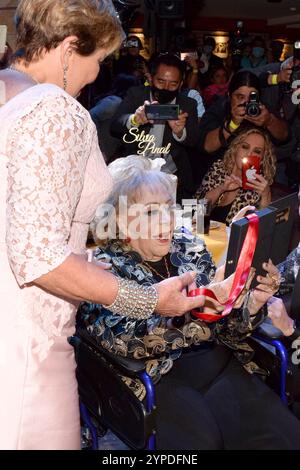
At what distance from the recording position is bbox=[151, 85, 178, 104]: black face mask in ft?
12.9

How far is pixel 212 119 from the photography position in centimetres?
415

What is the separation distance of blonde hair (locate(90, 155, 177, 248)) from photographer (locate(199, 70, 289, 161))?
5.88 feet

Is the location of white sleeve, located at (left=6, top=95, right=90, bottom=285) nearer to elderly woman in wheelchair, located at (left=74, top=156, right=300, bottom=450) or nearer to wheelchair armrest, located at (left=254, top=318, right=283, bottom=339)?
elderly woman in wheelchair, located at (left=74, top=156, right=300, bottom=450)

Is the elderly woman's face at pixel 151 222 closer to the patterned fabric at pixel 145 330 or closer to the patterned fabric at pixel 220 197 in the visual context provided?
the patterned fabric at pixel 145 330

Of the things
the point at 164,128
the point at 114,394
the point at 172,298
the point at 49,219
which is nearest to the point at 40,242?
the point at 49,219

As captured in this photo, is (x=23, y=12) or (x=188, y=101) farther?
(x=188, y=101)

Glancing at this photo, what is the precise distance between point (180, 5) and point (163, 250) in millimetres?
3553

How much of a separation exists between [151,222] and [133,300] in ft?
2.75

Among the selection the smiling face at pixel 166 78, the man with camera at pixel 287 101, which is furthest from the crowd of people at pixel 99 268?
the man with camera at pixel 287 101

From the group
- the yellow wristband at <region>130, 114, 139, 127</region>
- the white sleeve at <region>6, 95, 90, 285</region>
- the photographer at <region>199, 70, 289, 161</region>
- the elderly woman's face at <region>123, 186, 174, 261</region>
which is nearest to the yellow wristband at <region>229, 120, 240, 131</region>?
the photographer at <region>199, 70, 289, 161</region>

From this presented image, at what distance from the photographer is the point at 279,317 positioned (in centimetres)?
213
